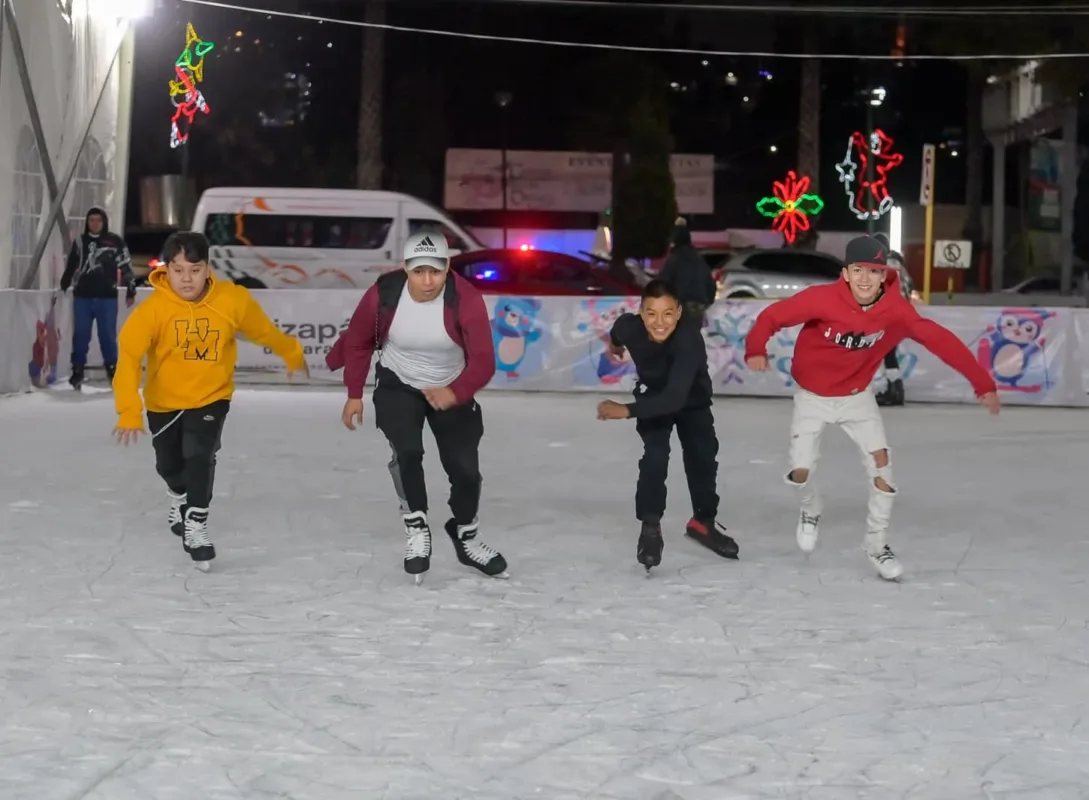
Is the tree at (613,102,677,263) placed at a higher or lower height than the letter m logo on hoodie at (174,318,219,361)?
higher

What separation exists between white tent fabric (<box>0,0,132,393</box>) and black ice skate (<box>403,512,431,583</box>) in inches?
351

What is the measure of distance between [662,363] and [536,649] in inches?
70.3

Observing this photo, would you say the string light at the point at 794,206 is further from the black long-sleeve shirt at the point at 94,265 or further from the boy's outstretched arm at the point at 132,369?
the boy's outstretched arm at the point at 132,369

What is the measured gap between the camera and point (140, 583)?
21.1 ft

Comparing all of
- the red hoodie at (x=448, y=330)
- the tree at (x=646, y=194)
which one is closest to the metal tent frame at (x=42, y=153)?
the red hoodie at (x=448, y=330)

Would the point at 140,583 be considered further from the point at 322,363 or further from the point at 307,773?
the point at 322,363

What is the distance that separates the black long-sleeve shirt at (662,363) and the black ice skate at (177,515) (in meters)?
1.99

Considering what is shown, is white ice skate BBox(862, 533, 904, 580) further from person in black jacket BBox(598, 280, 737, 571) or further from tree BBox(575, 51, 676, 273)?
tree BBox(575, 51, 676, 273)

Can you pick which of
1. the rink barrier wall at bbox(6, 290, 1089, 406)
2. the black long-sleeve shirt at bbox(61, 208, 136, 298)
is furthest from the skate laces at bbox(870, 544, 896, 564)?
the black long-sleeve shirt at bbox(61, 208, 136, 298)

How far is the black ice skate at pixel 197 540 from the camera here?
22.3 feet

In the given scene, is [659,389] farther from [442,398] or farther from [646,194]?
[646,194]

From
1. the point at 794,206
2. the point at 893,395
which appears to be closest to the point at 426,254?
the point at 893,395

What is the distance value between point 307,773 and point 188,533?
117 inches

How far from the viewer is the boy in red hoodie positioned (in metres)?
6.51
